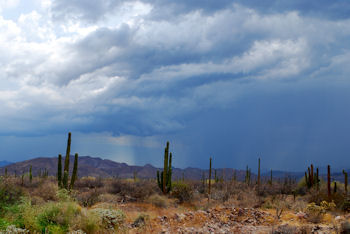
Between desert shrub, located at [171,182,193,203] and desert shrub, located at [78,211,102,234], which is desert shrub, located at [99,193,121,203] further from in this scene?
desert shrub, located at [78,211,102,234]

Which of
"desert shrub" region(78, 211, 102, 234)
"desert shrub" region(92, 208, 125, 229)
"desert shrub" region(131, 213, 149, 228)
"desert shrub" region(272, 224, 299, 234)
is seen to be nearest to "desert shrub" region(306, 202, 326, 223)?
"desert shrub" region(272, 224, 299, 234)

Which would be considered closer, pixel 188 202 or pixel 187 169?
pixel 188 202

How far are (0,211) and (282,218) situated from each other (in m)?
12.2

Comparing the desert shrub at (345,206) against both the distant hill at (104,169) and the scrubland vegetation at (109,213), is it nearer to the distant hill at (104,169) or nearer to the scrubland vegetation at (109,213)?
the scrubland vegetation at (109,213)

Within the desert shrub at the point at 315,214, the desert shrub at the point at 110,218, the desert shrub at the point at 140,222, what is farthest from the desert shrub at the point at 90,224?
the desert shrub at the point at 315,214

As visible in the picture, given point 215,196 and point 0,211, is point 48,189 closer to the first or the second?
point 0,211

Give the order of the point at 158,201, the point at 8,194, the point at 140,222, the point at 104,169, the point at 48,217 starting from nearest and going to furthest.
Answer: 1. the point at 48,217
2. the point at 140,222
3. the point at 8,194
4. the point at 158,201
5. the point at 104,169

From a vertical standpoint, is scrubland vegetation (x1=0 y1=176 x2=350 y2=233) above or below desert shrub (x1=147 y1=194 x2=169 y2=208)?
above

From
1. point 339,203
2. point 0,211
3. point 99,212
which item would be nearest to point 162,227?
point 99,212

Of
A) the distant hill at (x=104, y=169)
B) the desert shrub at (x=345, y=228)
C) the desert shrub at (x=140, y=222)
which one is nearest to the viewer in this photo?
the desert shrub at (x=345, y=228)

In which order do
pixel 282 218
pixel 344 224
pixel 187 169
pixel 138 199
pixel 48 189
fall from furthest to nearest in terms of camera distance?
pixel 187 169
pixel 138 199
pixel 48 189
pixel 282 218
pixel 344 224

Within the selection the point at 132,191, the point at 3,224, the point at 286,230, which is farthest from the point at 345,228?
the point at 132,191

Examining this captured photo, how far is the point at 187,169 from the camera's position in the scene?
155625 mm

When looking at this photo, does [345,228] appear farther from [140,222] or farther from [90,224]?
[90,224]
